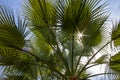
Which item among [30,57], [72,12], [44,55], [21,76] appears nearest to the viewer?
[72,12]

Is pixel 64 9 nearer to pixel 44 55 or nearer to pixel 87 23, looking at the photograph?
pixel 87 23

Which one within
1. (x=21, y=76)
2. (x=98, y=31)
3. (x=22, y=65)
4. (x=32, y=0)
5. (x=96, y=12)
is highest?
(x=32, y=0)

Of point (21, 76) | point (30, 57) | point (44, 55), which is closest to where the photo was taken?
point (30, 57)

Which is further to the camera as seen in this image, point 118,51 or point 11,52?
point 118,51

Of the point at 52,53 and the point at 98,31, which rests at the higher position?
the point at 98,31

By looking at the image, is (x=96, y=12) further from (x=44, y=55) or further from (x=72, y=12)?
(x=44, y=55)

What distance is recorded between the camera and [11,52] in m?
5.16

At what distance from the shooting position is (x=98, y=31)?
5629 mm

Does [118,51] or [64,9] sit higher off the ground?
[64,9]

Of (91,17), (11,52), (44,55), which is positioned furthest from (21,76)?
(91,17)

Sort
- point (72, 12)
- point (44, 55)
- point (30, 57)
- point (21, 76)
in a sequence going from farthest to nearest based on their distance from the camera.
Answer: point (44, 55), point (21, 76), point (30, 57), point (72, 12)

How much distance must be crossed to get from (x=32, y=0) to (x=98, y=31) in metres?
1.56

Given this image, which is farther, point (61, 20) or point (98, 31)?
point (98, 31)

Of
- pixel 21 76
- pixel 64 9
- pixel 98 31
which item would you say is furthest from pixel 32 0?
pixel 21 76
